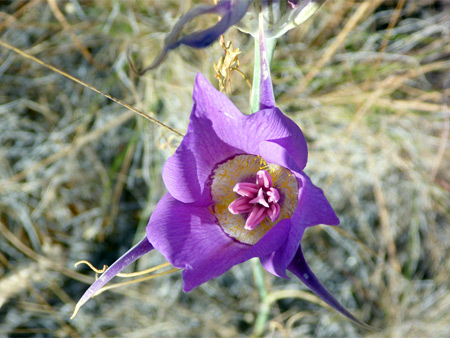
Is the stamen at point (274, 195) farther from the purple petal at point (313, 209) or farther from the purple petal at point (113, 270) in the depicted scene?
the purple petal at point (113, 270)

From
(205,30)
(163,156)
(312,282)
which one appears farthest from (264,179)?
(163,156)

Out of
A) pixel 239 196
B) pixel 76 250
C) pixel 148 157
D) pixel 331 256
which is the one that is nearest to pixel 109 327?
pixel 76 250

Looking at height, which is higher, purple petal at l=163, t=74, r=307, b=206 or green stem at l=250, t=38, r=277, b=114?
green stem at l=250, t=38, r=277, b=114

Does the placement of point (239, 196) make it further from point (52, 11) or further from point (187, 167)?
point (52, 11)

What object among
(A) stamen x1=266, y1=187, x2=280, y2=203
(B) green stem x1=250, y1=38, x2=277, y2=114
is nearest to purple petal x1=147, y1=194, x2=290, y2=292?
(A) stamen x1=266, y1=187, x2=280, y2=203

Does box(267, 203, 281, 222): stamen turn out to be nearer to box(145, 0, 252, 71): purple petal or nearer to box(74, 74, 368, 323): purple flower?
box(74, 74, 368, 323): purple flower

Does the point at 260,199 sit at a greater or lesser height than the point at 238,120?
lesser

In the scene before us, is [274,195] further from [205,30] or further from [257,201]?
[205,30]

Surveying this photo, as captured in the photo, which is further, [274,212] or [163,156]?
[163,156]
